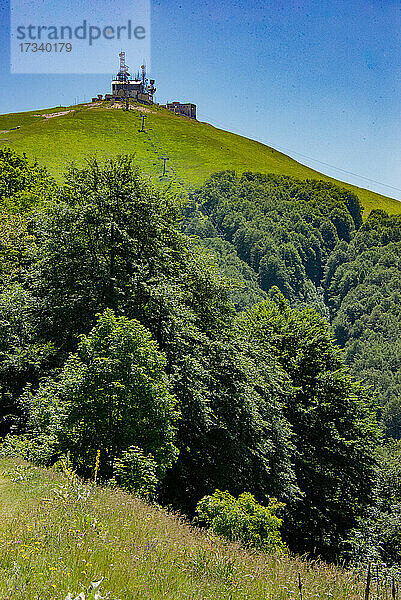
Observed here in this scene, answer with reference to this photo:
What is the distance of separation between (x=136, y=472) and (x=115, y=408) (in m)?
1.98

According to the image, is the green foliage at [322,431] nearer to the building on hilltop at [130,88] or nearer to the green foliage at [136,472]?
the green foliage at [136,472]

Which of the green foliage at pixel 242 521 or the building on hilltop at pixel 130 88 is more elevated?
the building on hilltop at pixel 130 88

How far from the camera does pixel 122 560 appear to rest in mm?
5691

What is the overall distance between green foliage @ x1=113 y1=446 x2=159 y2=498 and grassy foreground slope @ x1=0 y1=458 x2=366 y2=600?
2.51 meters

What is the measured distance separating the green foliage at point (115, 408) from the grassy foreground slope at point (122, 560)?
3824 millimetres

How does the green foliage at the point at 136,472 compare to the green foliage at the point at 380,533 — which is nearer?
the green foliage at the point at 136,472

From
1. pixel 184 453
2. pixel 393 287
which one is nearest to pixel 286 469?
pixel 184 453

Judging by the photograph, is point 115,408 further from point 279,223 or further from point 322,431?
point 279,223

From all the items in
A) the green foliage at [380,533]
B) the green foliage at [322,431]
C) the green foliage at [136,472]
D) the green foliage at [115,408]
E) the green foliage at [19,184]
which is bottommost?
the green foliage at [380,533]

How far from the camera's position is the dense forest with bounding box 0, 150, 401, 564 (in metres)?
13.0

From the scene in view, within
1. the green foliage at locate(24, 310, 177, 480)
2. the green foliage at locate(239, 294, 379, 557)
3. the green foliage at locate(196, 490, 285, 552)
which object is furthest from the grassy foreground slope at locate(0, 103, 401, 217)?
the green foliage at locate(196, 490, 285, 552)

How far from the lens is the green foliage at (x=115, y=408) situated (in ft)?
41.3

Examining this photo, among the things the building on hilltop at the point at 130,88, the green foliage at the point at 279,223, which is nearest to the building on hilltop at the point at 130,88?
the building on hilltop at the point at 130,88

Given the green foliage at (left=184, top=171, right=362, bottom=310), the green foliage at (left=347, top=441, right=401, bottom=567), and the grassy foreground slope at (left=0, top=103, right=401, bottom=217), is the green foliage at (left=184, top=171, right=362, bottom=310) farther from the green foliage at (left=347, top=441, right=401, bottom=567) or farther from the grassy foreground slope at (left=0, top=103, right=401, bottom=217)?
the green foliage at (left=347, top=441, right=401, bottom=567)
